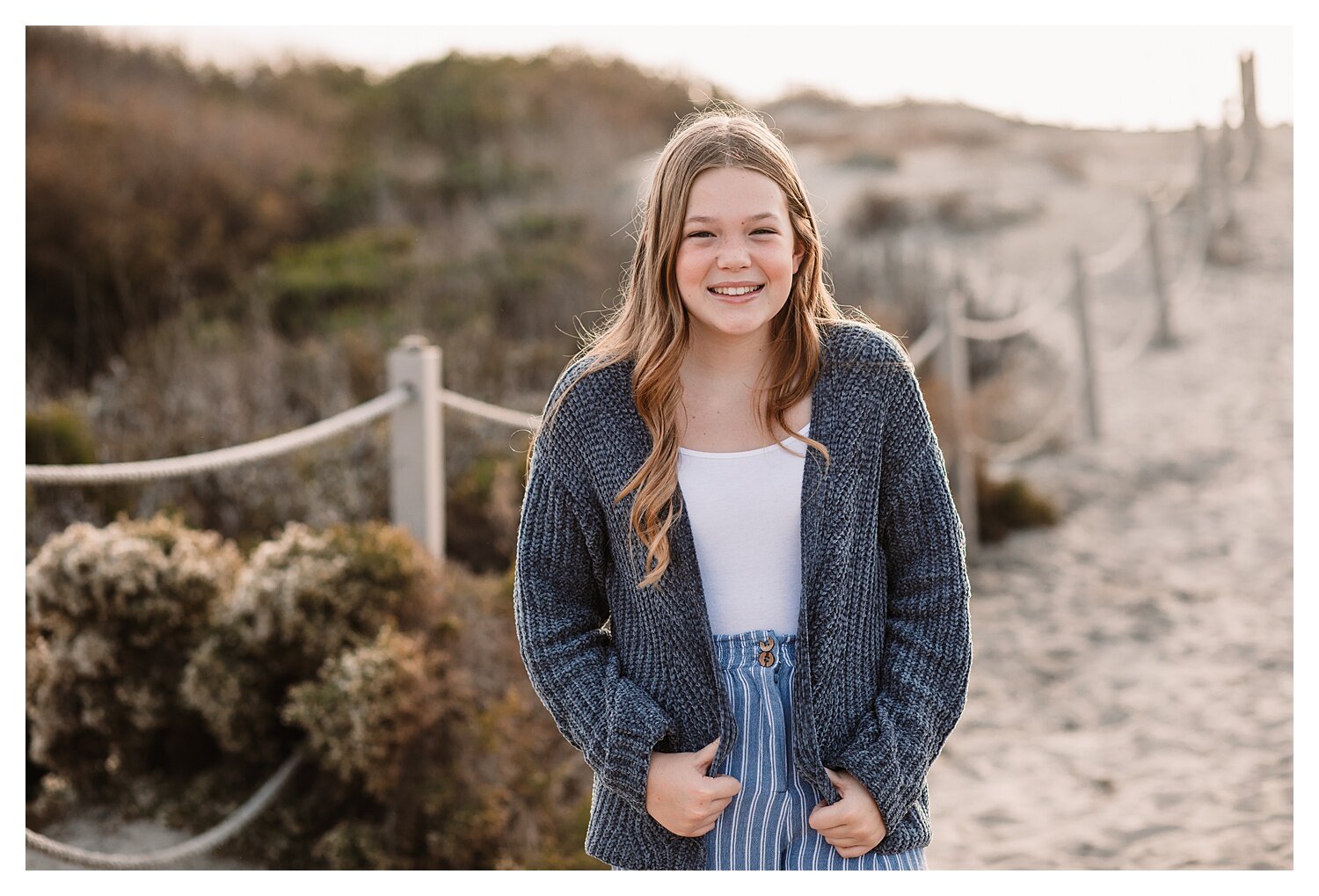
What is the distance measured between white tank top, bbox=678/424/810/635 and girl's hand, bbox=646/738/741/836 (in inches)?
7.8

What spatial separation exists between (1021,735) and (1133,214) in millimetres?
13238

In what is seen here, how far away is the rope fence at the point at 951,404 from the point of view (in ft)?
10.9

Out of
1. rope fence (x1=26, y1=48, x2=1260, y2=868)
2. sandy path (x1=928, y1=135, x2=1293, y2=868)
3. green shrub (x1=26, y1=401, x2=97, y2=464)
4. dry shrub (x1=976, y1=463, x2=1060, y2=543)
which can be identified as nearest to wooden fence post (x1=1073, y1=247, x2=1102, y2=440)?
rope fence (x1=26, y1=48, x2=1260, y2=868)

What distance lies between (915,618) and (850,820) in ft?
1.03

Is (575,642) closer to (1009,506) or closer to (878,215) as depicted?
(1009,506)

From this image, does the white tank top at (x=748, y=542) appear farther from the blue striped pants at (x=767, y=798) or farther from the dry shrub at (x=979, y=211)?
the dry shrub at (x=979, y=211)

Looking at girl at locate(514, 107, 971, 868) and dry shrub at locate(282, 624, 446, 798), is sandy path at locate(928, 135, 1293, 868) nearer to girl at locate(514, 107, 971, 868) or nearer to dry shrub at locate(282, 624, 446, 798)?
dry shrub at locate(282, 624, 446, 798)

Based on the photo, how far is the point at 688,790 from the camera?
1.76m

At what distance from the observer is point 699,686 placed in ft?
6.00

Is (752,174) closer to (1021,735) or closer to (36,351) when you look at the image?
(1021,735)

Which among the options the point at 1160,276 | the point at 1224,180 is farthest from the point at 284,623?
the point at 1224,180

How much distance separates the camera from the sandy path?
154 inches
